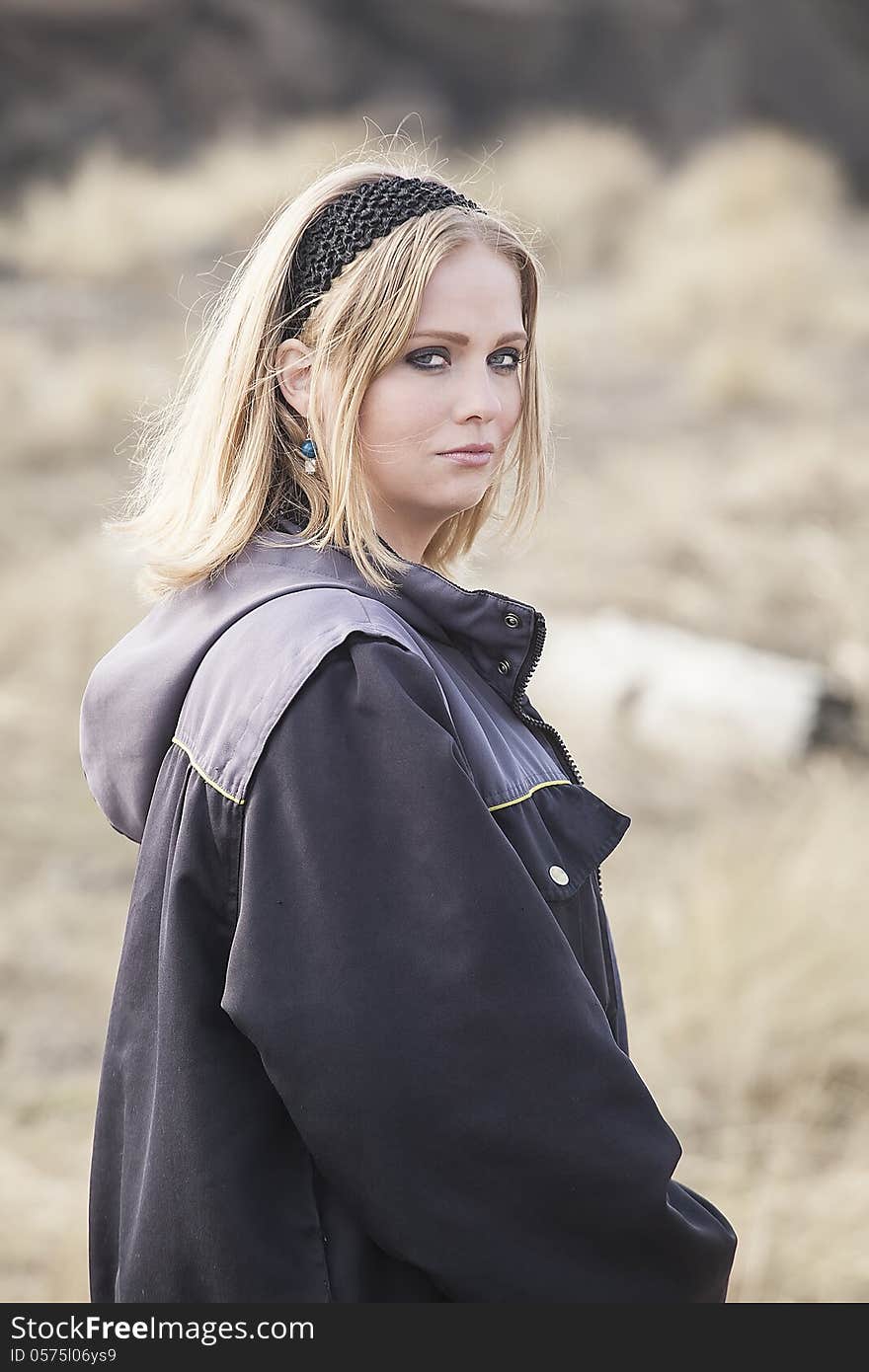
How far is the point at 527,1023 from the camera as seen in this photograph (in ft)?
3.50

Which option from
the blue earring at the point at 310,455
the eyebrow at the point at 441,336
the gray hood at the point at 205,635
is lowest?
the gray hood at the point at 205,635

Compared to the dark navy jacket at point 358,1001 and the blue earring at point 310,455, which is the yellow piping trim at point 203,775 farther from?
the blue earring at point 310,455

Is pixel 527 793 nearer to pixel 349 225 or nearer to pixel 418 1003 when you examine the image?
pixel 418 1003

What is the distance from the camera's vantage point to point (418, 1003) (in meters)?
1.04

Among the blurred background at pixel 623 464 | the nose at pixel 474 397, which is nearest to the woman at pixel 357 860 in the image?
the nose at pixel 474 397

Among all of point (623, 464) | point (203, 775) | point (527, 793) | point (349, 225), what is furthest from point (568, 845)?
point (623, 464)

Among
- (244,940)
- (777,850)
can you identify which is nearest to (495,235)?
(244,940)

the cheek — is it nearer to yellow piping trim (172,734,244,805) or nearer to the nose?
the nose

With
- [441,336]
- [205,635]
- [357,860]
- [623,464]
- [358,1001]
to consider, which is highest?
[623,464]

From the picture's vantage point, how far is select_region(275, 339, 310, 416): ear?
1319 millimetres

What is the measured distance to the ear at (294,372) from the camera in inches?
51.9

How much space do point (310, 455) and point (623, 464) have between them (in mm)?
6827

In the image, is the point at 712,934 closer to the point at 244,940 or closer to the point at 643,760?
the point at 643,760

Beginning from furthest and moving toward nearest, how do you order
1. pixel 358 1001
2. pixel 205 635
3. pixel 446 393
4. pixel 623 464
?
pixel 623 464 → pixel 446 393 → pixel 205 635 → pixel 358 1001
